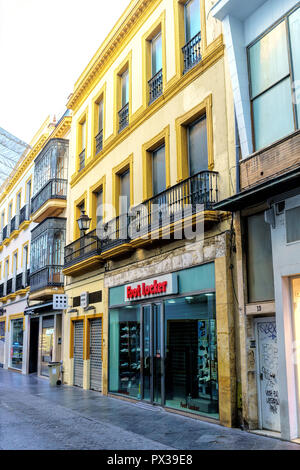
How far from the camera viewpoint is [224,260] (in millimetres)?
10125

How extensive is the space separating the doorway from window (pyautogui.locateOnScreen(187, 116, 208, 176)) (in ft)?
54.6

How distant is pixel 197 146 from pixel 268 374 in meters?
5.85

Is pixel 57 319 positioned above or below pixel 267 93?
below

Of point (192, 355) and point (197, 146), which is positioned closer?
point (192, 355)

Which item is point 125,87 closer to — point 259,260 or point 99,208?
point 99,208

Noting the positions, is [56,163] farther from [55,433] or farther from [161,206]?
[55,433]

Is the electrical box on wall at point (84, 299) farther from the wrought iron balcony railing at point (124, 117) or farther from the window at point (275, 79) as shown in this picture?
the window at point (275, 79)

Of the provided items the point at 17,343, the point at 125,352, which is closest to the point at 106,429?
the point at 125,352

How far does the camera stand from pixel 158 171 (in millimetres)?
13914

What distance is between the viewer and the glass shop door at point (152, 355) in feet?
40.7

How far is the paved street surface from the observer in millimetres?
8031

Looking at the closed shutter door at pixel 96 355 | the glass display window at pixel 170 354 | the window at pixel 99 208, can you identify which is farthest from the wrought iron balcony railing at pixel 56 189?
the glass display window at pixel 170 354
